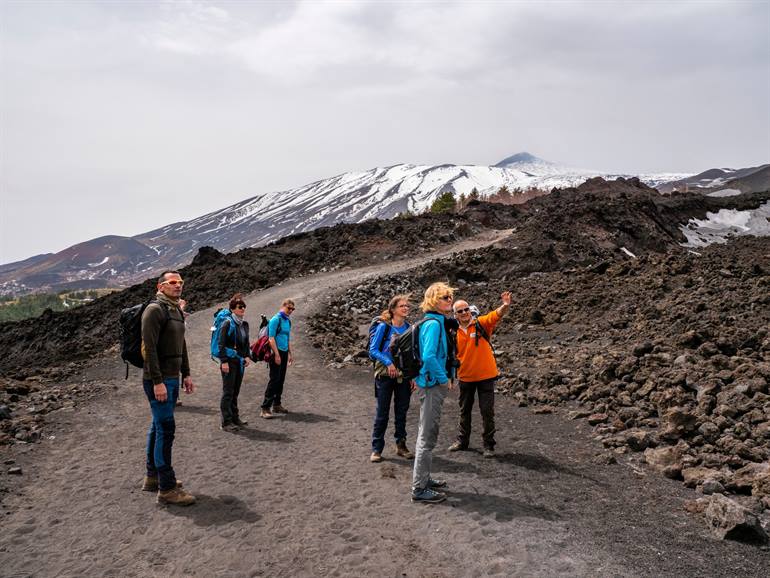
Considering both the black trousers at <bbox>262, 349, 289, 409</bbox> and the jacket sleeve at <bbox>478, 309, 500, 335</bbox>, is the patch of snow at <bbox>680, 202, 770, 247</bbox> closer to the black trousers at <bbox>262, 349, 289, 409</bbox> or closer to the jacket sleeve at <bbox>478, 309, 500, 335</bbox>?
the black trousers at <bbox>262, 349, 289, 409</bbox>

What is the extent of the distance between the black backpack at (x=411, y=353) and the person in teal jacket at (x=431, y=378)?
60 millimetres

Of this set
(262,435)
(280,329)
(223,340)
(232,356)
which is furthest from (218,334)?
(262,435)

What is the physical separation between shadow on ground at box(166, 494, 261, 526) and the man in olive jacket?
11cm

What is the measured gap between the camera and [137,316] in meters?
5.50

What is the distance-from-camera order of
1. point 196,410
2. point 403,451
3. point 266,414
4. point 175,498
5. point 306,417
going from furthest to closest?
point 196,410 < point 306,417 < point 266,414 < point 403,451 < point 175,498

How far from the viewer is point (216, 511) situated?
554 centimetres

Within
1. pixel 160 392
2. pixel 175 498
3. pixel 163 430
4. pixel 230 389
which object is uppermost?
pixel 160 392

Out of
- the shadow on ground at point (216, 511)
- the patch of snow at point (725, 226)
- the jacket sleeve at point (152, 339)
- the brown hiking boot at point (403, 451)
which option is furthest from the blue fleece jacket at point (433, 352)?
the patch of snow at point (725, 226)

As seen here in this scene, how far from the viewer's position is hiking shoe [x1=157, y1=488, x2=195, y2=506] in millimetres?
5633

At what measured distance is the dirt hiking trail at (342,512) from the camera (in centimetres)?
443

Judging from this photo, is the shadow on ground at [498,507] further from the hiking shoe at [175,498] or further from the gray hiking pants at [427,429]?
the hiking shoe at [175,498]

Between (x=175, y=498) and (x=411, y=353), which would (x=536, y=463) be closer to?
(x=411, y=353)

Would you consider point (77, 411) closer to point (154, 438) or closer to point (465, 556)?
point (154, 438)

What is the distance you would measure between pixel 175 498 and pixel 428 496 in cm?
271
